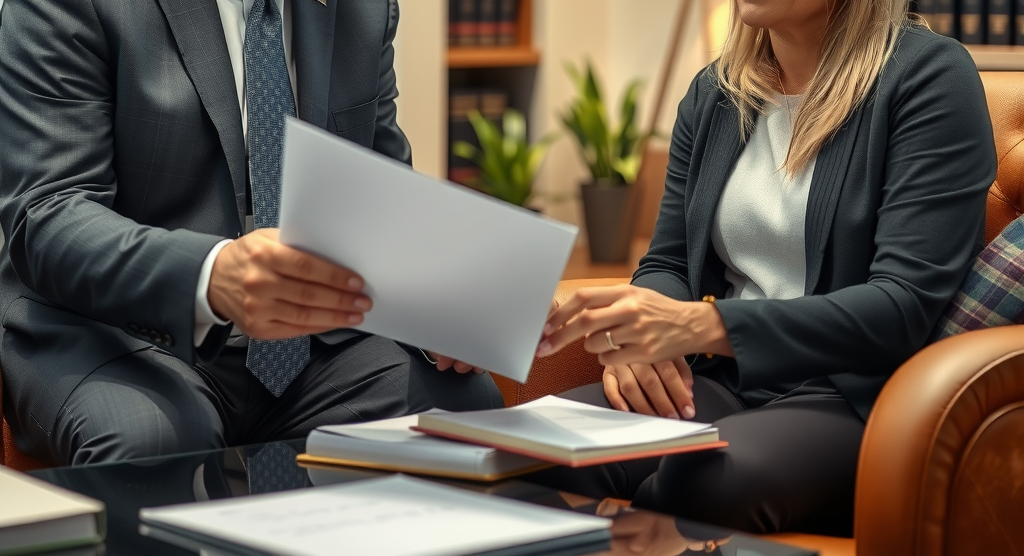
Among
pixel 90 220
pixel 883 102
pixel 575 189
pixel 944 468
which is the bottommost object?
pixel 575 189

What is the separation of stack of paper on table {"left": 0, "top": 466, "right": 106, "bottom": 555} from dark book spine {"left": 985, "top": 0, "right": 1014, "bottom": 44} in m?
2.77

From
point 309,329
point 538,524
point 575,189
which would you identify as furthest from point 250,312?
point 575,189

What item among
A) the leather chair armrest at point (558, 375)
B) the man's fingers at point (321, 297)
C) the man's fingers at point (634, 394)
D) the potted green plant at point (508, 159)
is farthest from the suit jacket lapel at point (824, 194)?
the potted green plant at point (508, 159)

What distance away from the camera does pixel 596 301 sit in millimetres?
1270

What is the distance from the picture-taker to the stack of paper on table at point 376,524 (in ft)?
2.91

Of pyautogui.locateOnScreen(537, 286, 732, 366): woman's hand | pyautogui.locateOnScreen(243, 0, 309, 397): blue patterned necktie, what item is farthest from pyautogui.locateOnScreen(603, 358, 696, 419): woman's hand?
pyautogui.locateOnScreen(243, 0, 309, 397): blue patterned necktie

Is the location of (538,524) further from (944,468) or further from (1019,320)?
(1019,320)

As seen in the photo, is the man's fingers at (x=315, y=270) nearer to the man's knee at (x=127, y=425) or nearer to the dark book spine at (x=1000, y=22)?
the man's knee at (x=127, y=425)

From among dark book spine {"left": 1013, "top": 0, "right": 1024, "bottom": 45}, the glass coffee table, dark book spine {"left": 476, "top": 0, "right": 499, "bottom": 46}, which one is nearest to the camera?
the glass coffee table

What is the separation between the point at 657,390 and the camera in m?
1.47

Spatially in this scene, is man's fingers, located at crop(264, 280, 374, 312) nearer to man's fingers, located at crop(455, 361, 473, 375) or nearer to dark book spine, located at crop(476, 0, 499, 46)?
man's fingers, located at crop(455, 361, 473, 375)

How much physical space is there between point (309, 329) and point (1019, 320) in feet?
2.79

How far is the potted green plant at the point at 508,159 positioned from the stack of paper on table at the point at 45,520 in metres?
3.50

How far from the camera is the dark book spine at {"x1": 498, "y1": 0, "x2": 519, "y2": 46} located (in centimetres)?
Answer: 480
